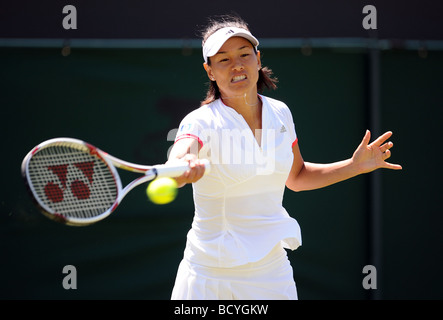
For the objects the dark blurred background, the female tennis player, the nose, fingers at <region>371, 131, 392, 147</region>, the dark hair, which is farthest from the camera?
the dark blurred background

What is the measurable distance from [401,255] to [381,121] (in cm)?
81

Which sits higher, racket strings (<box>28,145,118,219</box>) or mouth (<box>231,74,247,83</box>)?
mouth (<box>231,74,247,83</box>)

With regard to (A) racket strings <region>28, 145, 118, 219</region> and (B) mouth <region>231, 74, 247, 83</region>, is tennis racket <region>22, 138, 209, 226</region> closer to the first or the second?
(A) racket strings <region>28, 145, 118, 219</region>

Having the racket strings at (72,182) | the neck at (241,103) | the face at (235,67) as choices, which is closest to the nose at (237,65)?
the face at (235,67)

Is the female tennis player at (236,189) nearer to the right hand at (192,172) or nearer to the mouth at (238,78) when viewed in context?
the mouth at (238,78)

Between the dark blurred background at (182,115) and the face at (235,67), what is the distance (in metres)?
1.29

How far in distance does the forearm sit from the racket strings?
850mm

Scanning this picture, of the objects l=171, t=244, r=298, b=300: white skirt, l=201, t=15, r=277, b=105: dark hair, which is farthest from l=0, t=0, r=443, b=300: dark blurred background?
l=171, t=244, r=298, b=300: white skirt

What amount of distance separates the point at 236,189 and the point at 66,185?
0.61 m

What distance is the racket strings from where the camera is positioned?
2145 millimetres

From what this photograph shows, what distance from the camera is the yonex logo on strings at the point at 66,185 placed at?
7.04 feet

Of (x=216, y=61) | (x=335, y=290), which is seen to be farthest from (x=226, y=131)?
(x=335, y=290)

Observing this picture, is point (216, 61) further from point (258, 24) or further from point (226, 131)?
point (258, 24)

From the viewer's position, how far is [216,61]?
2471 mm
